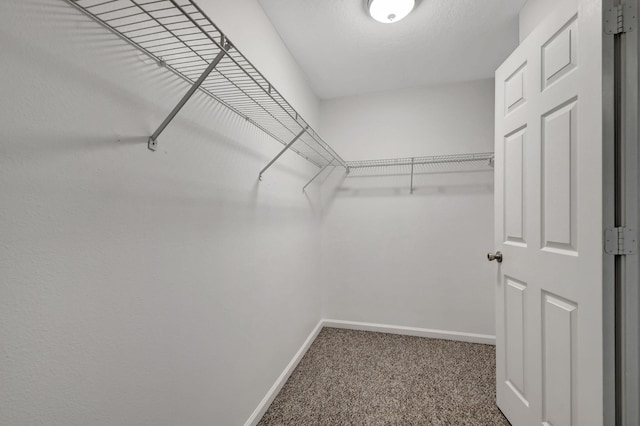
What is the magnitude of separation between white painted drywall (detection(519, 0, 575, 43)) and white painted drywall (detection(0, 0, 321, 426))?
165 centimetres

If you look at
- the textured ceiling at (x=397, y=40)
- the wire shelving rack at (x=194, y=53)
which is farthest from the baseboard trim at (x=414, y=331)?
the textured ceiling at (x=397, y=40)

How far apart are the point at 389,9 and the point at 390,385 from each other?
7.88ft

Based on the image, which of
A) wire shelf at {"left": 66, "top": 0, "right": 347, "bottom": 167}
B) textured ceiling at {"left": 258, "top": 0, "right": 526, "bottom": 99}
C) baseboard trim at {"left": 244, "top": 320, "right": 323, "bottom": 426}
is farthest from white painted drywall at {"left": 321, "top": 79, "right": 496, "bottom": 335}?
wire shelf at {"left": 66, "top": 0, "right": 347, "bottom": 167}

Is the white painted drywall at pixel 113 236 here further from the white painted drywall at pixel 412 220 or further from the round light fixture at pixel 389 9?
the white painted drywall at pixel 412 220

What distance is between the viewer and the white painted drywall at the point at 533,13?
4.59 ft

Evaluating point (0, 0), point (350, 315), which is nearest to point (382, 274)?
point (350, 315)

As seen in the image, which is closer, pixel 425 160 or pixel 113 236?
pixel 113 236

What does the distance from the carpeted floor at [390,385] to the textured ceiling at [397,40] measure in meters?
2.43

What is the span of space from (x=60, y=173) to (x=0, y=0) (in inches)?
13.9

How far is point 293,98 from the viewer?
2.11 m

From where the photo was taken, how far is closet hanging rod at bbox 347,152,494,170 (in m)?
2.32

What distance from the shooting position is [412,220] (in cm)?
254

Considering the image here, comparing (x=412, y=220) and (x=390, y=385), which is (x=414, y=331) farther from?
(x=412, y=220)

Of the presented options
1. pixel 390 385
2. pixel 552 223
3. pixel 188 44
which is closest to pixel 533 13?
pixel 552 223
